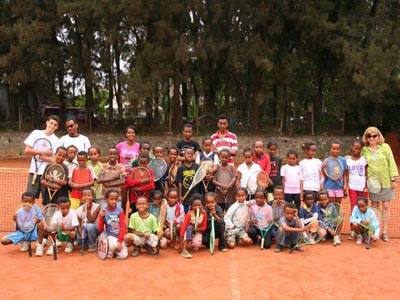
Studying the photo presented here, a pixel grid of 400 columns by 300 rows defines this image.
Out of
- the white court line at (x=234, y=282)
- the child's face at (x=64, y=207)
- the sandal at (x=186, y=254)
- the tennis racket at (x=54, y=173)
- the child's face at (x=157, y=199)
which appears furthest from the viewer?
the child's face at (x=157, y=199)

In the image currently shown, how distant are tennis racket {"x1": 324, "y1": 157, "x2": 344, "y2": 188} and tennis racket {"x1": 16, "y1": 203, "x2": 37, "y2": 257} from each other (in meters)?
5.17

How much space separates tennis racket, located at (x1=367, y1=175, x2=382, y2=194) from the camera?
24.9ft

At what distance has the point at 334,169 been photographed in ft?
A: 25.9

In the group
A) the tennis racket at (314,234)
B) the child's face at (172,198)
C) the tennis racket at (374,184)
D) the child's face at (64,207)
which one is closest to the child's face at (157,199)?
the child's face at (172,198)

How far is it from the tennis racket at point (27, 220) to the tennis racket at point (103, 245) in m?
1.10

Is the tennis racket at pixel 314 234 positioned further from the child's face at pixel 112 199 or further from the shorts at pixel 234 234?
the child's face at pixel 112 199

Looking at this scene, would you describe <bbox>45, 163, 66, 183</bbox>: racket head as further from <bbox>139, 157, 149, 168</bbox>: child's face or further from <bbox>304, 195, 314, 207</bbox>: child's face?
<bbox>304, 195, 314, 207</bbox>: child's face

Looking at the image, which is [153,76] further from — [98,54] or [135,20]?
[98,54]

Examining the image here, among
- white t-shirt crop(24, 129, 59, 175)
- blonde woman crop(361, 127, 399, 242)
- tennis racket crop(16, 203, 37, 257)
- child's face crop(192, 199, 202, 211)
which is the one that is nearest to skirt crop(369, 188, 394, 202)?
blonde woman crop(361, 127, 399, 242)

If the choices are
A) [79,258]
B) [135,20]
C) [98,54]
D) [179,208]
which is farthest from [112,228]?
[98,54]

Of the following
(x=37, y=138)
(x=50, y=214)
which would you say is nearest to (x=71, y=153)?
(x=37, y=138)

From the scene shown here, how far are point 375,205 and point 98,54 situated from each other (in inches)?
756

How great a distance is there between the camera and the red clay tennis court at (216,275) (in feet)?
17.0

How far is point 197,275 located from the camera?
18.9 ft
